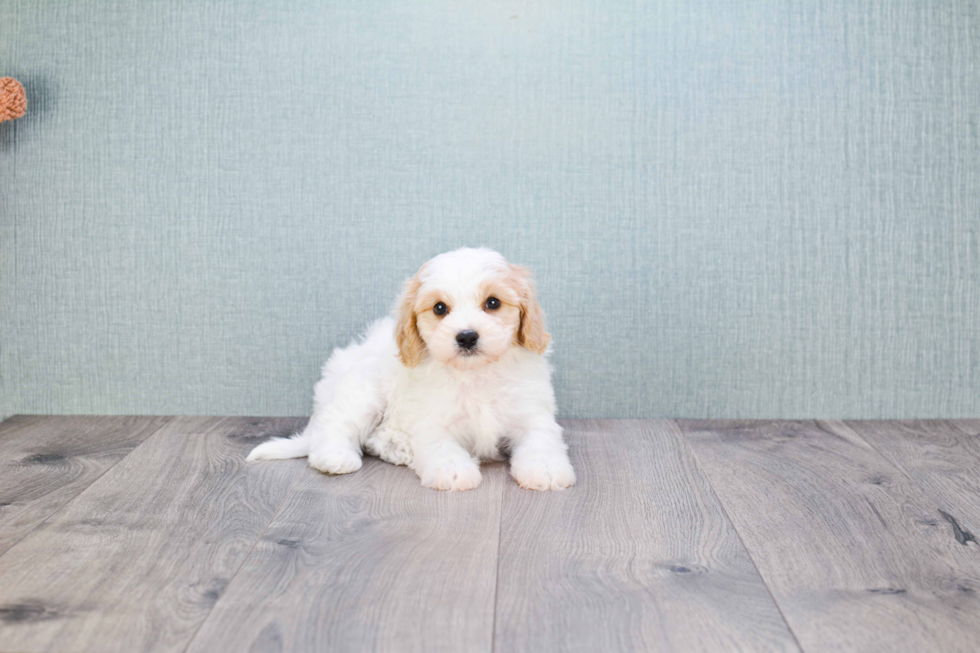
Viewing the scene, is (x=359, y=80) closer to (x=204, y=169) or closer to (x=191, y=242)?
(x=204, y=169)

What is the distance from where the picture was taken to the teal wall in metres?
2.31

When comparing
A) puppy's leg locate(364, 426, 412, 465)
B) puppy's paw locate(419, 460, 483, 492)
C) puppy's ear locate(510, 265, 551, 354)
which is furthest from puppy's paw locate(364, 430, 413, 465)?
puppy's ear locate(510, 265, 551, 354)

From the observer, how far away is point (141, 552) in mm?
1418

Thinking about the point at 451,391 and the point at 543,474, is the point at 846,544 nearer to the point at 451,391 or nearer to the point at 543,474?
the point at 543,474

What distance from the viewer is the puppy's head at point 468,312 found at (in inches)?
71.2

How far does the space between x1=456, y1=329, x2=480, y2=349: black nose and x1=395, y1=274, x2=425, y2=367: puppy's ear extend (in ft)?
0.59

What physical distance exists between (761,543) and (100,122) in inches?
87.8

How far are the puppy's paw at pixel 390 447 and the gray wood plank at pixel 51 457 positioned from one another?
0.67m

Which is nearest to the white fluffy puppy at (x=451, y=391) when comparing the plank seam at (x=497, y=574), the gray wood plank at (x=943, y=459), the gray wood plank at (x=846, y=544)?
the plank seam at (x=497, y=574)

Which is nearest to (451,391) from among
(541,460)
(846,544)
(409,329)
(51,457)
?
(409,329)

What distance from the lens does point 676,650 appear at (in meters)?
1.10

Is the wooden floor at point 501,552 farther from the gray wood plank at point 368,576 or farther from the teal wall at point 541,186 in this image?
the teal wall at point 541,186

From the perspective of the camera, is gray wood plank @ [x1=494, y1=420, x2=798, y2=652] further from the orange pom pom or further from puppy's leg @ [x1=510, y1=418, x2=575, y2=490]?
the orange pom pom

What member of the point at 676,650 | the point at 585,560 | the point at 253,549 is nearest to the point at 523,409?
the point at 585,560
